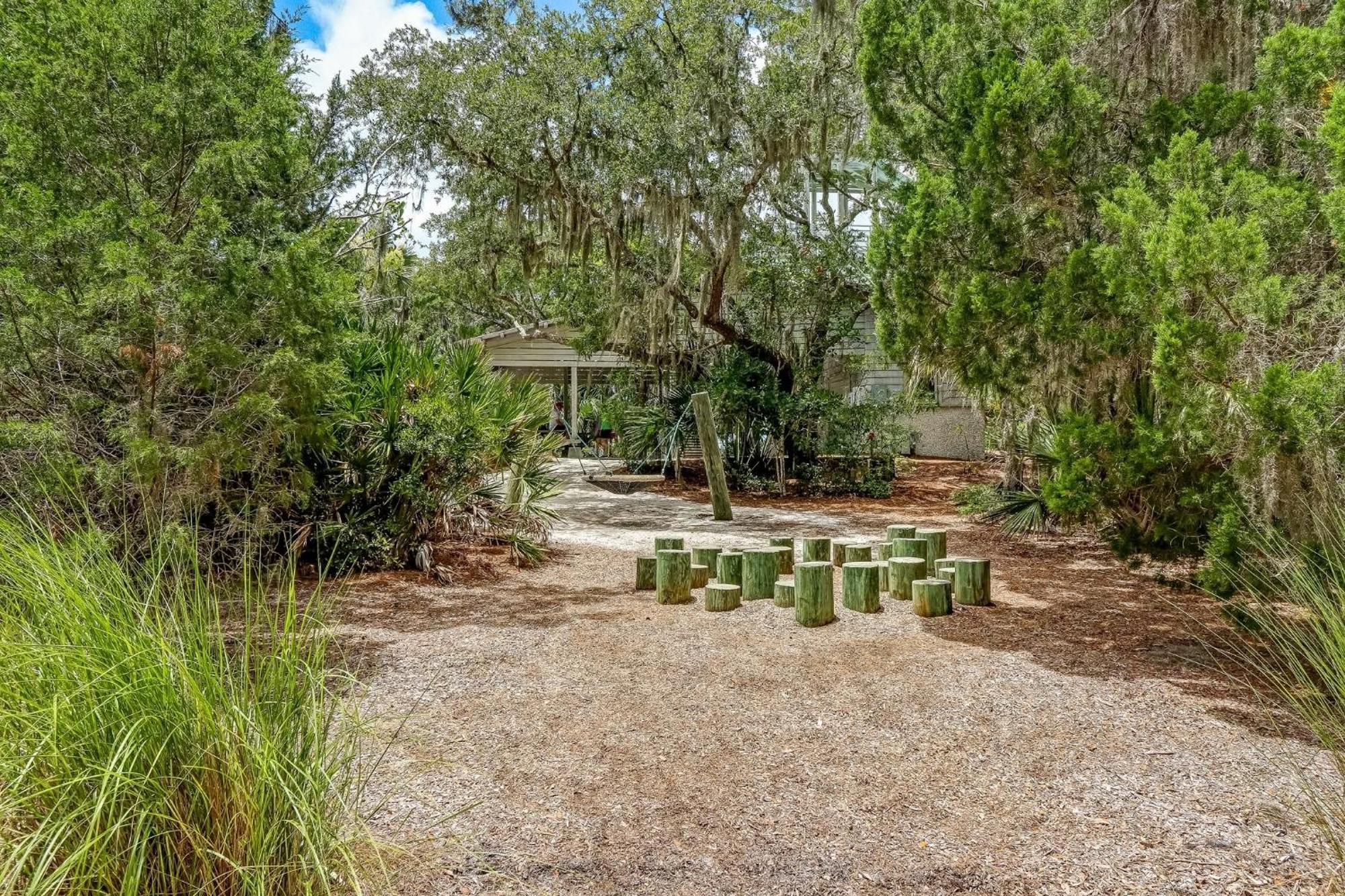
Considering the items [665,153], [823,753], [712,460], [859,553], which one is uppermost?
[665,153]

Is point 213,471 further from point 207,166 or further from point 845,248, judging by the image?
point 845,248

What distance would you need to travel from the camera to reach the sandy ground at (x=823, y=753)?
104 inches

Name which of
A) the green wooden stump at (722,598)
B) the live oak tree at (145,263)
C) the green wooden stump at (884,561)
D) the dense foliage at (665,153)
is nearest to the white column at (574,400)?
the dense foliage at (665,153)

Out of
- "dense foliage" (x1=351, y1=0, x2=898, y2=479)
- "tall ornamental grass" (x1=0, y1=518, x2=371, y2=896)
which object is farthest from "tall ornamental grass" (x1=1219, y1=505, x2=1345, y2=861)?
"dense foliage" (x1=351, y1=0, x2=898, y2=479)

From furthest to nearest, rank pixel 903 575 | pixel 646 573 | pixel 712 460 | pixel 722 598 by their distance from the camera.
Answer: pixel 712 460 < pixel 646 573 < pixel 903 575 < pixel 722 598

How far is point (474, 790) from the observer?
3127mm

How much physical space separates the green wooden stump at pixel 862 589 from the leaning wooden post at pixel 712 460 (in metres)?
5.01

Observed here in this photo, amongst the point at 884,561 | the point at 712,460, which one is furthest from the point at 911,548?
the point at 712,460

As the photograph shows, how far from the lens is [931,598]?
5.50 m

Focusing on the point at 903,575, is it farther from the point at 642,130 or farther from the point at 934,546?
the point at 642,130

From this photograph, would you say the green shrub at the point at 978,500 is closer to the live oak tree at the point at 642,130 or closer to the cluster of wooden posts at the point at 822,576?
the cluster of wooden posts at the point at 822,576

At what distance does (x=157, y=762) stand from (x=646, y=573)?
4694 millimetres

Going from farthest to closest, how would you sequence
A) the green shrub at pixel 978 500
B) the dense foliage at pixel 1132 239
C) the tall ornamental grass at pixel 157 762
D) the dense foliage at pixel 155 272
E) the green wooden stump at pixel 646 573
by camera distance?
the green shrub at pixel 978 500 → the green wooden stump at pixel 646 573 → the dense foliage at pixel 155 272 → the dense foliage at pixel 1132 239 → the tall ornamental grass at pixel 157 762

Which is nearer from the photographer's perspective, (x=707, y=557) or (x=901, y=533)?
(x=707, y=557)
